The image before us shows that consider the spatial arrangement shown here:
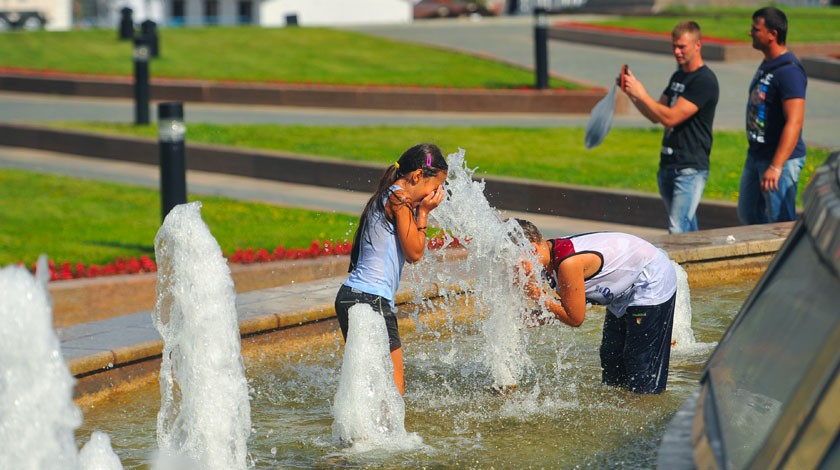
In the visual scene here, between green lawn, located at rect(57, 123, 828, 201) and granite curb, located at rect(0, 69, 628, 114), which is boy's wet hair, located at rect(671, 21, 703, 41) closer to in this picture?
green lawn, located at rect(57, 123, 828, 201)

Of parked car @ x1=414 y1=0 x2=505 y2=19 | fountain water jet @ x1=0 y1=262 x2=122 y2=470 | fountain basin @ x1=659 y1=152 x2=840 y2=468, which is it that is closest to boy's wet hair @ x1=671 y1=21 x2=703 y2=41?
fountain water jet @ x1=0 y1=262 x2=122 y2=470

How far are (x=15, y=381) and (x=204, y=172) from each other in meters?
10.7

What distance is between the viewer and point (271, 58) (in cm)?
2327

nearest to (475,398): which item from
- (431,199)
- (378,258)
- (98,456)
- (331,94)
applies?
(378,258)

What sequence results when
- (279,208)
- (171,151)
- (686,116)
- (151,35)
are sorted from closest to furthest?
(686,116) < (171,151) < (279,208) < (151,35)

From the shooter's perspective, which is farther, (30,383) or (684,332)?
(684,332)

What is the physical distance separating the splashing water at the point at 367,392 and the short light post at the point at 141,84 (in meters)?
12.1

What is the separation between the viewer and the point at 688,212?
830 cm

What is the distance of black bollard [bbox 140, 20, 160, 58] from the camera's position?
69.1 feet

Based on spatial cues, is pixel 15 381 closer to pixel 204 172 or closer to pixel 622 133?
pixel 204 172

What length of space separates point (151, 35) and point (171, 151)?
1366cm

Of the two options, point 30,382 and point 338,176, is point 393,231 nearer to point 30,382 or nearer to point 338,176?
point 30,382

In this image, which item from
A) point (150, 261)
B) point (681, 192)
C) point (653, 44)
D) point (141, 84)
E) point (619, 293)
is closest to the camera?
point (619, 293)

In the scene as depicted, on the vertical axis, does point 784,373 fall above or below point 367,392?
above
